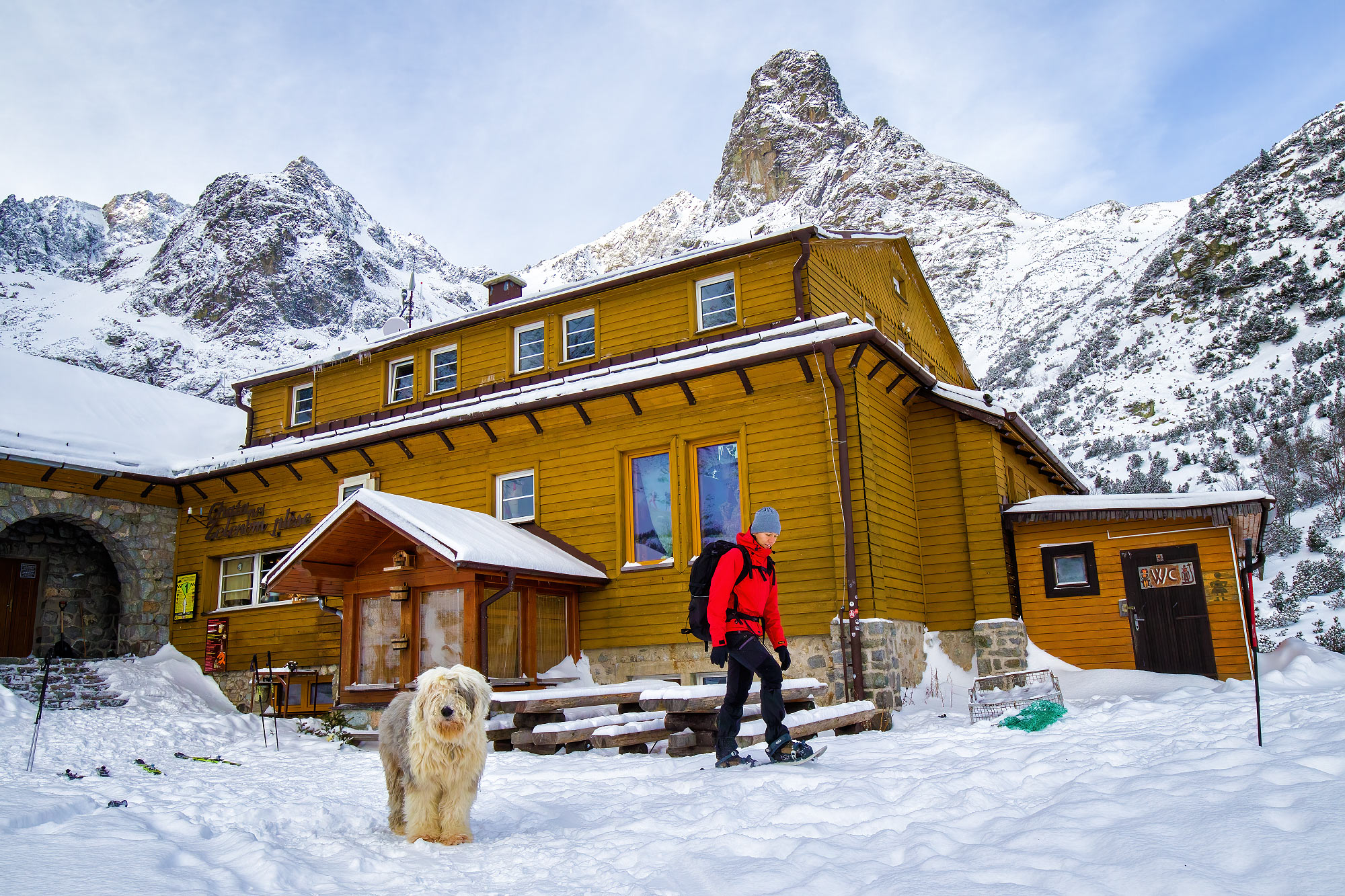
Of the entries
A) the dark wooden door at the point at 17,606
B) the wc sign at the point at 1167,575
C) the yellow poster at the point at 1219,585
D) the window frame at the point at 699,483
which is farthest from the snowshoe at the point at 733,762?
the dark wooden door at the point at 17,606

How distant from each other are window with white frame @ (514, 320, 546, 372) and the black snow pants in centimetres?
1025

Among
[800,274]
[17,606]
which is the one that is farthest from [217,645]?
[800,274]

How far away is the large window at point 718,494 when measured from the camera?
43.5 feet

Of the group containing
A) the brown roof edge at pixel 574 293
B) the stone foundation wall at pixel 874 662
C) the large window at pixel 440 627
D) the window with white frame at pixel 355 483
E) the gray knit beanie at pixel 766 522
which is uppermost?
the brown roof edge at pixel 574 293

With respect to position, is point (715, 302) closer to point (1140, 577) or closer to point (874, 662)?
point (874, 662)

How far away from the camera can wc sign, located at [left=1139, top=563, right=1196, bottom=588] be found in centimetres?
1327

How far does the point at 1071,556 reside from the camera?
14.0 m

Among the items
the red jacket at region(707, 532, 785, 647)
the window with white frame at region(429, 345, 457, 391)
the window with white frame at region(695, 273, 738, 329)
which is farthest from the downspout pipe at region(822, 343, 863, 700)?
the window with white frame at region(429, 345, 457, 391)

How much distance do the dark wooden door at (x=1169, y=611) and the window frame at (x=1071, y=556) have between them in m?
0.43

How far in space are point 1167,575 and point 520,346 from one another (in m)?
11.1

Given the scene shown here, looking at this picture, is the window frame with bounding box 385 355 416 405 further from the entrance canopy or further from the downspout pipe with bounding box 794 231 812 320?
the downspout pipe with bounding box 794 231 812 320

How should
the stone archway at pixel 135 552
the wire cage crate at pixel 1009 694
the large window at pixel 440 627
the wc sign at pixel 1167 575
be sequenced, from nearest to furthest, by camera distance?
1. the wire cage crate at pixel 1009 694
2. the large window at pixel 440 627
3. the wc sign at pixel 1167 575
4. the stone archway at pixel 135 552

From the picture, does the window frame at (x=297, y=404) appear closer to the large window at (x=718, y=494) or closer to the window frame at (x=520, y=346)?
the window frame at (x=520, y=346)

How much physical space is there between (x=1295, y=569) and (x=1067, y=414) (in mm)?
19904
